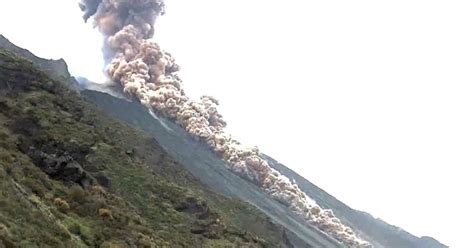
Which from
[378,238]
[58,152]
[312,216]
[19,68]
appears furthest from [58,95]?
[378,238]

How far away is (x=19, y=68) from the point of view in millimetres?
55125

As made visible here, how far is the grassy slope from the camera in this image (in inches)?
1081

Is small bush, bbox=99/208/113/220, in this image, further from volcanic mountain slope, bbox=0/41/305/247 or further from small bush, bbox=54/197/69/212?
small bush, bbox=54/197/69/212

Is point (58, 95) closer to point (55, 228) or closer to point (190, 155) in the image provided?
point (55, 228)

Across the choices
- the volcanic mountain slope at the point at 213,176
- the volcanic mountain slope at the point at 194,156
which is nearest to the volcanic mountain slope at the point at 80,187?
the volcanic mountain slope at the point at 213,176

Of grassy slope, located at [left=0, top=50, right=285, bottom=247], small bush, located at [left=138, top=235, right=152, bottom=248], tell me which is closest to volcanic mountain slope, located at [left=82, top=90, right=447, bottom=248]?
grassy slope, located at [left=0, top=50, right=285, bottom=247]

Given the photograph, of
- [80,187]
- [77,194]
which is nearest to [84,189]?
[80,187]

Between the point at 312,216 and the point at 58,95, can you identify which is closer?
the point at 58,95

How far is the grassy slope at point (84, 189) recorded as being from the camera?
90.1 feet

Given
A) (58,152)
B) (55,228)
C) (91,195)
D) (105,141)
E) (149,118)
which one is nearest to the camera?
(55,228)

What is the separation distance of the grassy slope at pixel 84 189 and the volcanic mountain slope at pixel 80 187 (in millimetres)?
67

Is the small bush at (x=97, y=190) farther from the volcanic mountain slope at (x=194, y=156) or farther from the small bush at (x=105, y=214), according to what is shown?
the volcanic mountain slope at (x=194, y=156)

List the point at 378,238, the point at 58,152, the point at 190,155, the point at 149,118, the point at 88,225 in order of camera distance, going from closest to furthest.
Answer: the point at 88,225 → the point at 58,152 → the point at 190,155 → the point at 149,118 → the point at 378,238

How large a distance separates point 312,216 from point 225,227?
8639 centimetres
